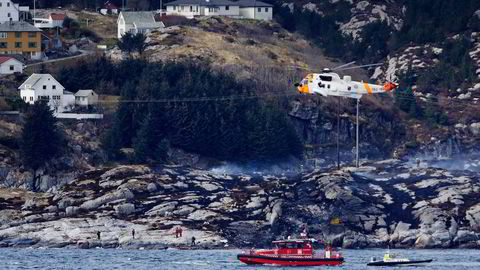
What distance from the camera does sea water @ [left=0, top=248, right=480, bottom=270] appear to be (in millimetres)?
173375

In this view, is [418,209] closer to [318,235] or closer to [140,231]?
[318,235]

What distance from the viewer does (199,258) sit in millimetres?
180750

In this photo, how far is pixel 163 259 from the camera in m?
180

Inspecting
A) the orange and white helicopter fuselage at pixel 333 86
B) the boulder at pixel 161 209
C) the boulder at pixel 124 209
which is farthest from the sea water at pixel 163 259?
the orange and white helicopter fuselage at pixel 333 86

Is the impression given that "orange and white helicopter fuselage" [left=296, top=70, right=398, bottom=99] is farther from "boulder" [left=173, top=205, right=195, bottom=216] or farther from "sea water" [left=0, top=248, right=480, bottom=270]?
"sea water" [left=0, top=248, right=480, bottom=270]

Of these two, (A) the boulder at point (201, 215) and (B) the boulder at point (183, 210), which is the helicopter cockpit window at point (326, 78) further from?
(B) the boulder at point (183, 210)

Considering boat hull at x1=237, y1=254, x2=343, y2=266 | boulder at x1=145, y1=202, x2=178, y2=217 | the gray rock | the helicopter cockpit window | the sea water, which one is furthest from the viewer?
the helicopter cockpit window

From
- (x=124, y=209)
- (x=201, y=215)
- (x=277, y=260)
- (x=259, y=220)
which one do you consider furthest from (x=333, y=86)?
(x=277, y=260)

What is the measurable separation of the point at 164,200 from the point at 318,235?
15467 millimetres

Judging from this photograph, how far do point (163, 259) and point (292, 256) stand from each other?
11.1 m

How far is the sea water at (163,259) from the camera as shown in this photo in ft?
569

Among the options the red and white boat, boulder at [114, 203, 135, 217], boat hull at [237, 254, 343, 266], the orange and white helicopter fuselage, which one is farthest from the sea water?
the orange and white helicopter fuselage

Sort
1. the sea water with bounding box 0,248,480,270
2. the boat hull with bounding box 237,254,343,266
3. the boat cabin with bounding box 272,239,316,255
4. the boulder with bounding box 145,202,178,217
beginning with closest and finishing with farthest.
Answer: the sea water with bounding box 0,248,480,270, the boat hull with bounding box 237,254,343,266, the boat cabin with bounding box 272,239,316,255, the boulder with bounding box 145,202,178,217

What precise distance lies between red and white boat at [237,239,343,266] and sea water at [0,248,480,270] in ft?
2.68
